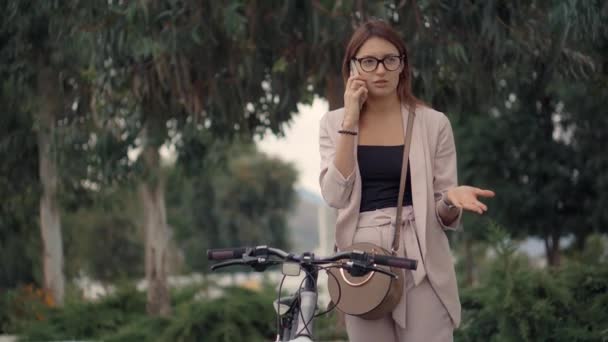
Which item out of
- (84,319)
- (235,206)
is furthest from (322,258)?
(235,206)

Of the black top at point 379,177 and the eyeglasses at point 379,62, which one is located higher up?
the eyeglasses at point 379,62

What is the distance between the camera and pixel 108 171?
1357cm

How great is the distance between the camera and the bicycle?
Answer: 3.88 m

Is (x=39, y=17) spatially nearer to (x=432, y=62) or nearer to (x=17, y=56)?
(x=17, y=56)

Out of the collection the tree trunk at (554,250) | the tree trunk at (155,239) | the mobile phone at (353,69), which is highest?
the mobile phone at (353,69)

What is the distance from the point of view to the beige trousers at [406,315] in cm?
436

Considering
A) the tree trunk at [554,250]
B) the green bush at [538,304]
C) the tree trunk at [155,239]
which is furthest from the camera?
the tree trunk at [554,250]

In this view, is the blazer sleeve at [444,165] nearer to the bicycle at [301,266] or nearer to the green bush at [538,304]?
the bicycle at [301,266]

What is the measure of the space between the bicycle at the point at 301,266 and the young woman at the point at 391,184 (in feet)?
1.38

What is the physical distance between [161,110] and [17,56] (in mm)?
2153

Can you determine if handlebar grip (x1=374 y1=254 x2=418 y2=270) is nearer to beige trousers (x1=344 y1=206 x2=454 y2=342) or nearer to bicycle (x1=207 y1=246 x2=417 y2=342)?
bicycle (x1=207 y1=246 x2=417 y2=342)

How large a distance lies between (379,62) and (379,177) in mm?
432

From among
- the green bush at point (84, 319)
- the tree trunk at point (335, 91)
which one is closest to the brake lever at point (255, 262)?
the tree trunk at point (335, 91)

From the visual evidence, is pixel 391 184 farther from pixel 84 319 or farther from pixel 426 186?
pixel 84 319
